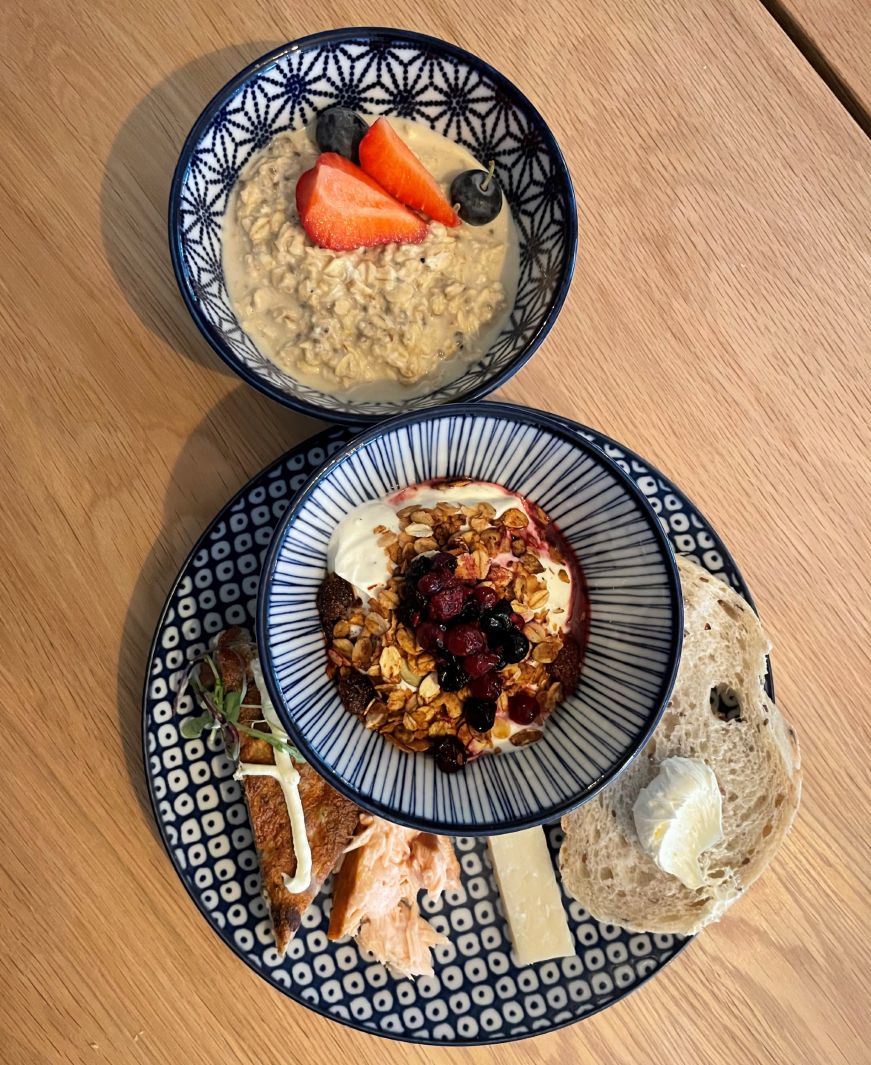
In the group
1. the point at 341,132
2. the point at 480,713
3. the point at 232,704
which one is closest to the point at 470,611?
the point at 480,713

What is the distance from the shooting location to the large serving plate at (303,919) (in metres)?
1.41

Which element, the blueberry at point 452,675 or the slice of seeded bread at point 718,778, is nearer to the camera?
the blueberry at point 452,675

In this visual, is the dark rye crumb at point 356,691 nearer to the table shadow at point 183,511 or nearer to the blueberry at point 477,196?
the table shadow at point 183,511

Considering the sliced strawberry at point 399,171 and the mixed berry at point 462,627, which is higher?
the sliced strawberry at point 399,171

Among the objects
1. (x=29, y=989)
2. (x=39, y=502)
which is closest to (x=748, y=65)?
(x=39, y=502)

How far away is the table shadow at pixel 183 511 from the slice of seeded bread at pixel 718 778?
0.74 metres

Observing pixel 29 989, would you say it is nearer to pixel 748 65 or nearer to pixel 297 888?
pixel 297 888

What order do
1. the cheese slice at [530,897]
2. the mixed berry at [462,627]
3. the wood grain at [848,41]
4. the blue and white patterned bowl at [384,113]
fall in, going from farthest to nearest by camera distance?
the wood grain at [848,41] → the cheese slice at [530,897] → the blue and white patterned bowl at [384,113] → the mixed berry at [462,627]

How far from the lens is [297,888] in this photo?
4.51 feet

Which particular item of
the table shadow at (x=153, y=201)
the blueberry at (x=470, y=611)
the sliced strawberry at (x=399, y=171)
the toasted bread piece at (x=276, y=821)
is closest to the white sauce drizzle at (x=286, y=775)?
the toasted bread piece at (x=276, y=821)

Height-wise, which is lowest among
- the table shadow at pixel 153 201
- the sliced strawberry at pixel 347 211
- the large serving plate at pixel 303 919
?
the large serving plate at pixel 303 919

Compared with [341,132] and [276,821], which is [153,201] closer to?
[341,132]

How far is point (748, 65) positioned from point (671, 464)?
0.75 m

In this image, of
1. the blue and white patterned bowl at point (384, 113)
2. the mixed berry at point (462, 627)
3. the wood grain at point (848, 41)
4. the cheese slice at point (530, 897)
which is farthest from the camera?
the wood grain at point (848, 41)
